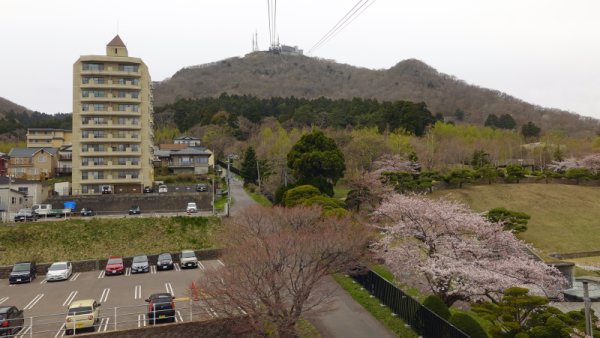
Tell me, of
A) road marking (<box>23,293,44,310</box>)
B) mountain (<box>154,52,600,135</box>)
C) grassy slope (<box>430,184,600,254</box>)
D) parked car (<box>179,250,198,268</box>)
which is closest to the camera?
road marking (<box>23,293,44,310</box>)

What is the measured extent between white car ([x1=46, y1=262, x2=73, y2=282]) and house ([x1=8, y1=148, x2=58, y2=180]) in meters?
32.2

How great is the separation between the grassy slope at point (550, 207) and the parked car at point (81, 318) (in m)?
24.8

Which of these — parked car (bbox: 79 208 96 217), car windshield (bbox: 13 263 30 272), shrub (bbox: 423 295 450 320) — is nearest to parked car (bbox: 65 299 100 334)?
car windshield (bbox: 13 263 30 272)

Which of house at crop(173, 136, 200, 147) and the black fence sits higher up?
house at crop(173, 136, 200, 147)

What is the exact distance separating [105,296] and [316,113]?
5109 cm

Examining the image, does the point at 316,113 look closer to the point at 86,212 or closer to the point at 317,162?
the point at 317,162

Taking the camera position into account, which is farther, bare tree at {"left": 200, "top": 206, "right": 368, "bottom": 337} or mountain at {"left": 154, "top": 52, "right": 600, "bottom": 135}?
mountain at {"left": 154, "top": 52, "right": 600, "bottom": 135}

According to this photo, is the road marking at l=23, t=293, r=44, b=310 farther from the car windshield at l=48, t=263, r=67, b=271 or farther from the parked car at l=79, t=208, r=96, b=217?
the parked car at l=79, t=208, r=96, b=217

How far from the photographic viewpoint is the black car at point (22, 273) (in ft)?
73.9

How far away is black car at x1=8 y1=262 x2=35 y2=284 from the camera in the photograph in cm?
2253

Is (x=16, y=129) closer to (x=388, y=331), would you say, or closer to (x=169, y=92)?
(x=169, y=92)

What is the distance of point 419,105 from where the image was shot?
56406 mm

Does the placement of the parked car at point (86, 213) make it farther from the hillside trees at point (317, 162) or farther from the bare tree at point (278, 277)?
the bare tree at point (278, 277)

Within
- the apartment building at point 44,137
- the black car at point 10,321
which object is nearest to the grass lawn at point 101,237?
the black car at point 10,321
